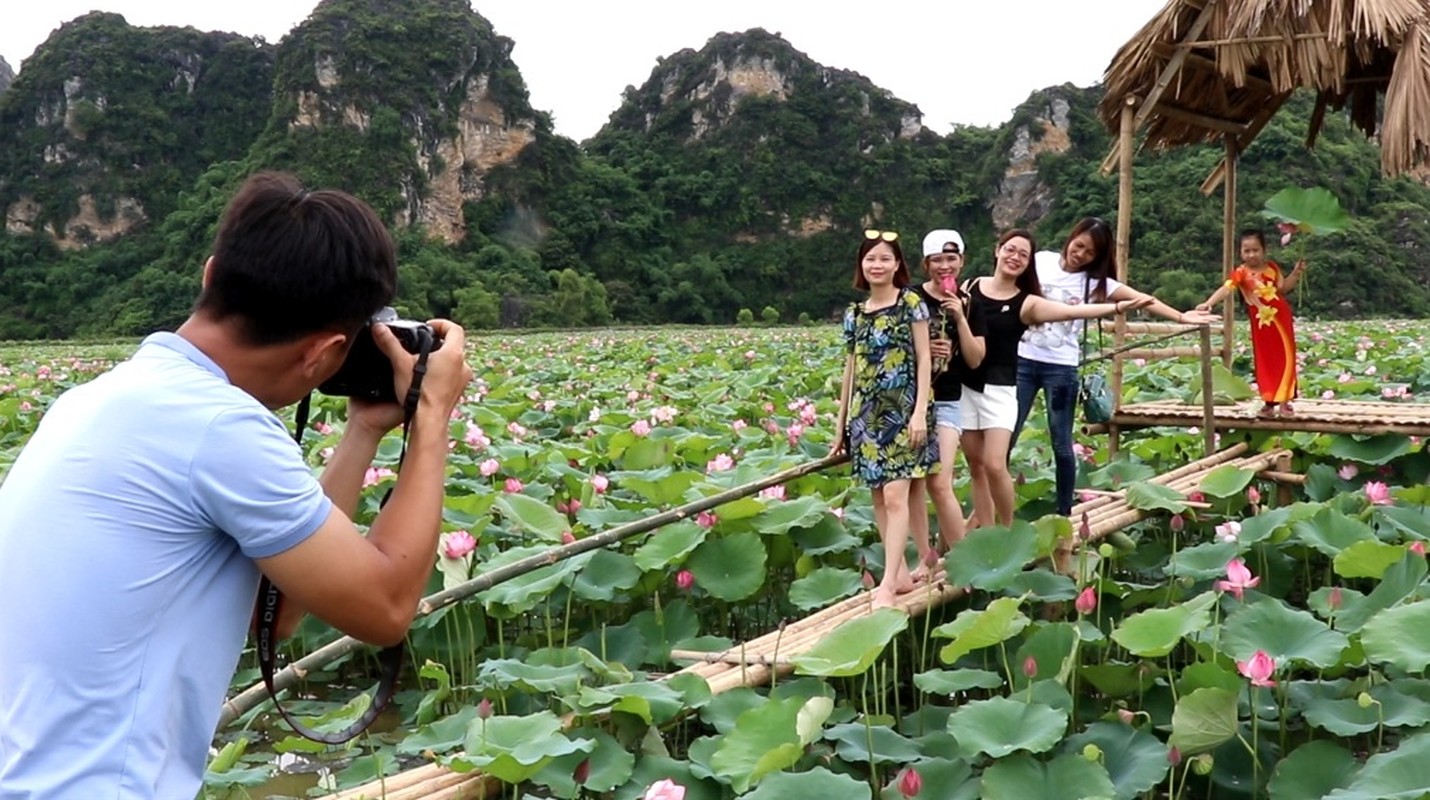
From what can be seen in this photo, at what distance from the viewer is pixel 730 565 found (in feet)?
9.63

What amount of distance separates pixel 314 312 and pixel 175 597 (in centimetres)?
27

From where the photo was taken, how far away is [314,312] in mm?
1114

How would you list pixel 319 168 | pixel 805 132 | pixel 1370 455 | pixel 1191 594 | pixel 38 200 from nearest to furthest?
pixel 1191 594, pixel 1370 455, pixel 319 168, pixel 38 200, pixel 805 132

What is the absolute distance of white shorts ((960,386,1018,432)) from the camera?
317 cm

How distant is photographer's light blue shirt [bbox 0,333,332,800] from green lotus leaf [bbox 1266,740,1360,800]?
5.17 feet

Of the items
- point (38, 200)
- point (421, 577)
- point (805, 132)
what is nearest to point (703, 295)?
point (805, 132)

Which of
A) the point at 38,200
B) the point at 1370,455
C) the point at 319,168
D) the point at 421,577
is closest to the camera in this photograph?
the point at 421,577

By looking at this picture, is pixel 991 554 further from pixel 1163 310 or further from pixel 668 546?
pixel 1163 310

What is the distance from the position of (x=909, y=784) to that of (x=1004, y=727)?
210 mm

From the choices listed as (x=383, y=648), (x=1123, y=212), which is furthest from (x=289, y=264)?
(x=1123, y=212)

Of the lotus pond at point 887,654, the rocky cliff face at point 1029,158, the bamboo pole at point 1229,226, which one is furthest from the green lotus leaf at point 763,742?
the rocky cliff face at point 1029,158

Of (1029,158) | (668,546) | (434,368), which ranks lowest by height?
(668,546)

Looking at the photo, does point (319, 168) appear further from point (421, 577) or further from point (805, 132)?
point (421, 577)

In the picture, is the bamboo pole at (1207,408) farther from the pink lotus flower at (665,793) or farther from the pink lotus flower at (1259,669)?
the pink lotus flower at (665,793)
